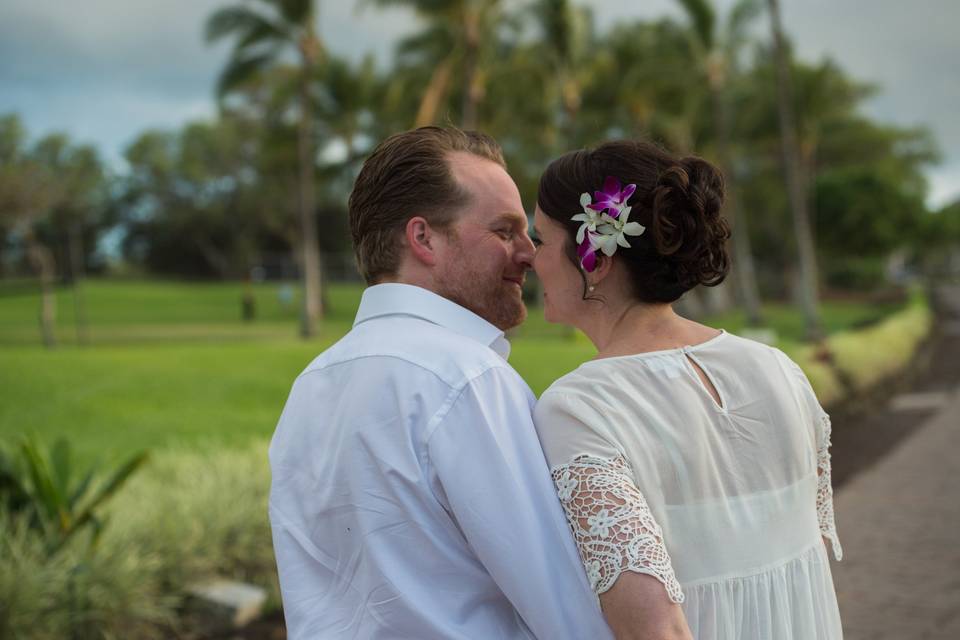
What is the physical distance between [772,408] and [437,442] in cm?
71

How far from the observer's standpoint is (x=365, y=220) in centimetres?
212

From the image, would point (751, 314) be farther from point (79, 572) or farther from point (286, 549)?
point (286, 549)

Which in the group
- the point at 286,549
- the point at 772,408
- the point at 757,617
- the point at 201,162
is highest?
the point at 201,162

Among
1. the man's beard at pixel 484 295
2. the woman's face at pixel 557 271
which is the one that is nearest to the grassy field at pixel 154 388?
the man's beard at pixel 484 295

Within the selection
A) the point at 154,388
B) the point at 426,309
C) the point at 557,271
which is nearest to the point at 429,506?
the point at 426,309

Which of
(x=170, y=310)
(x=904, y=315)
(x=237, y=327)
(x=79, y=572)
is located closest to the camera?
(x=79, y=572)

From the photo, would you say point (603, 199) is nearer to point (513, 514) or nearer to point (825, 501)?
point (513, 514)

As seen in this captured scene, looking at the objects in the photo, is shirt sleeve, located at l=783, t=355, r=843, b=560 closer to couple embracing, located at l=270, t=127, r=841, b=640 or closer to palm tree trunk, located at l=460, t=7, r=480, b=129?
couple embracing, located at l=270, t=127, r=841, b=640

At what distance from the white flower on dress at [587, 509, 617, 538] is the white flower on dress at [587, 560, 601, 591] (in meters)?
0.05

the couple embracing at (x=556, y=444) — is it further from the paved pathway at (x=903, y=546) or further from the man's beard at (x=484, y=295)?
the paved pathway at (x=903, y=546)

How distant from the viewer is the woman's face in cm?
196

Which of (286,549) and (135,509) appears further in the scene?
(135,509)

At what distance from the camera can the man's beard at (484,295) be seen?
83.1 inches

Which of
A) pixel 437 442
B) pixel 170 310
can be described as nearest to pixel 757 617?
pixel 437 442
